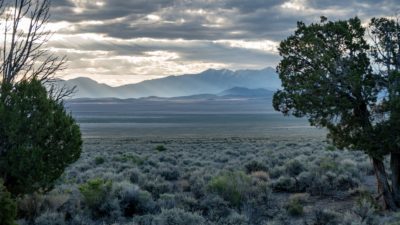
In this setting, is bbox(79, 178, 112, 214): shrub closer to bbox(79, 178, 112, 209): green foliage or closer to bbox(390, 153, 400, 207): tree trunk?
bbox(79, 178, 112, 209): green foliage

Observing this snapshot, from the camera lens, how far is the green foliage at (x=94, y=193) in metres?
11.8

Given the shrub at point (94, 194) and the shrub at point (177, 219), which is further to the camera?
the shrub at point (94, 194)

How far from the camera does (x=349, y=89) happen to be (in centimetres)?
1202

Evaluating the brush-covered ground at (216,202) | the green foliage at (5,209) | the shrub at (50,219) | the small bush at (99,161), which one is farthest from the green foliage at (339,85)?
the small bush at (99,161)

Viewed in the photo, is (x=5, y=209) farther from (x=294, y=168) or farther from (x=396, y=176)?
(x=294, y=168)

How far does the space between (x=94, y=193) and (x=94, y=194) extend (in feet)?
0.13

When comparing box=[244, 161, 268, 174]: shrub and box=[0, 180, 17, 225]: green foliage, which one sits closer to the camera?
box=[0, 180, 17, 225]: green foliage

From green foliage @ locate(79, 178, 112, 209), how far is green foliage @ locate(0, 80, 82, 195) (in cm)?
169

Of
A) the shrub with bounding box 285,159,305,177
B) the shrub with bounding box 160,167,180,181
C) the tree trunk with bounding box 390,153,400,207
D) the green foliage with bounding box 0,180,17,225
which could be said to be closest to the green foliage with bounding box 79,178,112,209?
the green foliage with bounding box 0,180,17,225

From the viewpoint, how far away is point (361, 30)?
12031 millimetres

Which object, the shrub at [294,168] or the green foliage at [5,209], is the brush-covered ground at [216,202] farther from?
the green foliage at [5,209]

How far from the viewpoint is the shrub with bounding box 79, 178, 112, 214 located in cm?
1180

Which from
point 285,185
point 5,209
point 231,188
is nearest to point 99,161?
point 285,185

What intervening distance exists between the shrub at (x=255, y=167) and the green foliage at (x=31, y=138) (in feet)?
38.4
